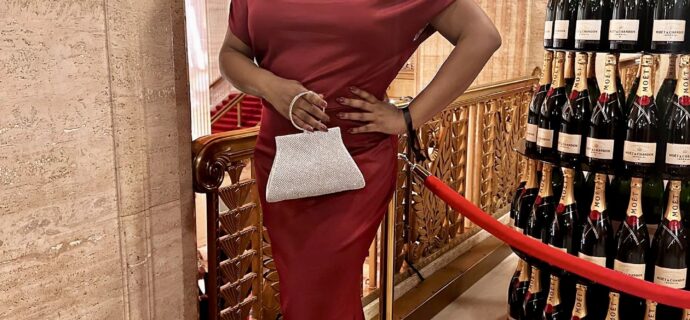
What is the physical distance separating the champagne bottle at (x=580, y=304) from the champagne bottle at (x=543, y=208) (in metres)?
0.27

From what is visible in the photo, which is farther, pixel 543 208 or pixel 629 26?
pixel 543 208

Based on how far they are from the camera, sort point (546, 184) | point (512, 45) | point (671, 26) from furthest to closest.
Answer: point (512, 45) → point (546, 184) → point (671, 26)

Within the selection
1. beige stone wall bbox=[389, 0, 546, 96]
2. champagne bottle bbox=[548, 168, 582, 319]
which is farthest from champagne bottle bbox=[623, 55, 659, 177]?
beige stone wall bbox=[389, 0, 546, 96]

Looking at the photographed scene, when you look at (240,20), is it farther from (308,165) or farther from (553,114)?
(553,114)

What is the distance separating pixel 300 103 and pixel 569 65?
1.74 metres

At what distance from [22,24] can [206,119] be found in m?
8.46

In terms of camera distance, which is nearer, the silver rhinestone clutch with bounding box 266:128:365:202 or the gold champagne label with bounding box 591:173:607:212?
the silver rhinestone clutch with bounding box 266:128:365:202

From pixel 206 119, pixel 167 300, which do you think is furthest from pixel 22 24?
pixel 206 119

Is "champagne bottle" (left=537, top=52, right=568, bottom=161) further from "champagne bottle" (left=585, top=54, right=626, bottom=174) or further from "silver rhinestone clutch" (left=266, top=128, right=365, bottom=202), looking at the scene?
"silver rhinestone clutch" (left=266, top=128, right=365, bottom=202)

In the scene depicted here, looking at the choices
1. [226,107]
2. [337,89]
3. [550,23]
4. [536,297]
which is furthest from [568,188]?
[226,107]

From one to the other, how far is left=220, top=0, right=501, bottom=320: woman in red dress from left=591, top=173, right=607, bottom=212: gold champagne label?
1.25 meters

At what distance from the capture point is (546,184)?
3.29m

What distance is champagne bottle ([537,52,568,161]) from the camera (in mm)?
3129

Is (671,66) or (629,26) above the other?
(629,26)
